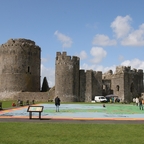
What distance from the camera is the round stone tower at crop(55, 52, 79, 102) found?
186 ft

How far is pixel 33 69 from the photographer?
67.6m

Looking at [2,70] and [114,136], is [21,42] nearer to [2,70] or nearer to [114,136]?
[2,70]

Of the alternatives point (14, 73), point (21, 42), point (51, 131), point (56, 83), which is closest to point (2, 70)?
point (14, 73)

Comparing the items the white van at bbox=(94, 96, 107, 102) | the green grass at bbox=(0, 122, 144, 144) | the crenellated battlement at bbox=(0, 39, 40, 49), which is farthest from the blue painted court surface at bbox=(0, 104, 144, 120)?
the crenellated battlement at bbox=(0, 39, 40, 49)

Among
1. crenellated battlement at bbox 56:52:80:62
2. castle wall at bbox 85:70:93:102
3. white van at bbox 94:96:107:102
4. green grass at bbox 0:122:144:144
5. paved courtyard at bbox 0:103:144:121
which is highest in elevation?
crenellated battlement at bbox 56:52:80:62

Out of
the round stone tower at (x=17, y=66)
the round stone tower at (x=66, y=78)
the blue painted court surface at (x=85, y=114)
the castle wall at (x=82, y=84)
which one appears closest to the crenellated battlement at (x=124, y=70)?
the castle wall at (x=82, y=84)

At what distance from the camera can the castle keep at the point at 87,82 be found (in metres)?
56.8

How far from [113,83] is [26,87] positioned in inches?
774

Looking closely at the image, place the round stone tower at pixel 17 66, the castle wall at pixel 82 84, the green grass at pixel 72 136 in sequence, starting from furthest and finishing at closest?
the round stone tower at pixel 17 66 → the castle wall at pixel 82 84 → the green grass at pixel 72 136

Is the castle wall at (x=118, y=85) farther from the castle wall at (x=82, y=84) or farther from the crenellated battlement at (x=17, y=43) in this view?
the crenellated battlement at (x=17, y=43)

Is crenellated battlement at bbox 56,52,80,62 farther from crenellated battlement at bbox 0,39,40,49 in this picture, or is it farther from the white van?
crenellated battlement at bbox 0,39,40,49

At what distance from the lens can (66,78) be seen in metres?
56.8

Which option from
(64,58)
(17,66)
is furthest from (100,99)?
(17,66)

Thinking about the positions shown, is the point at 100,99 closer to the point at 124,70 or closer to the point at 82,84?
the point at 82,84
